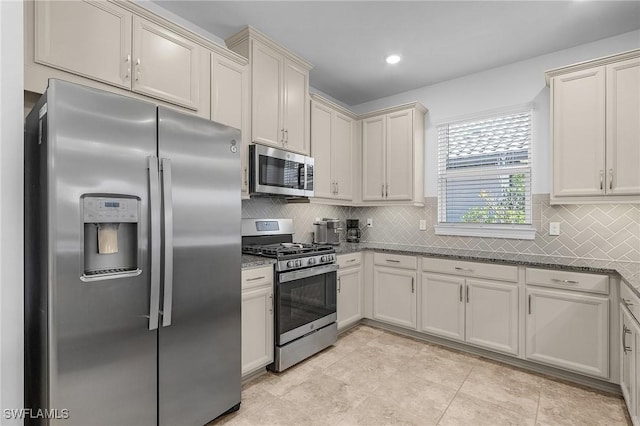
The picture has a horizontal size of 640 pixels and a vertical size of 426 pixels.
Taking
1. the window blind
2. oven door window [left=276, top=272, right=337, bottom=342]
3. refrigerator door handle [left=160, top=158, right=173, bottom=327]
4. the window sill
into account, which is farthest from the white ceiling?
oven door window [left=276, top=272, right=337, bottom=342]

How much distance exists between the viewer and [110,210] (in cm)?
142

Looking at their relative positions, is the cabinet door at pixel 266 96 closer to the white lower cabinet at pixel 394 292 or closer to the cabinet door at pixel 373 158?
the cabinet door at pixel 373 158

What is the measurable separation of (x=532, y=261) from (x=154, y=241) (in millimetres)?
2844

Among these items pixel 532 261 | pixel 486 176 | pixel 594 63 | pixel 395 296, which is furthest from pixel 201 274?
pixel 594 63

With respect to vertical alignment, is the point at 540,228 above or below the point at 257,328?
above

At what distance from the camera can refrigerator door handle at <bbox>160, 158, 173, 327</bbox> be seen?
5.25 ft

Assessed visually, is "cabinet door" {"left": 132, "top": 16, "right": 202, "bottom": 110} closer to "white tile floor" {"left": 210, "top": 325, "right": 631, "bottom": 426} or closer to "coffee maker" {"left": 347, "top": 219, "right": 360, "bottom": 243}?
"white tile floor" {"left": 210, "top": 325, "right": 631, "bottom": 426}

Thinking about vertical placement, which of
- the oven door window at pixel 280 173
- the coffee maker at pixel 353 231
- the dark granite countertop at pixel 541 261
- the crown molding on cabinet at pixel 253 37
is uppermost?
the crown molding on cabinet at pixel 253 37

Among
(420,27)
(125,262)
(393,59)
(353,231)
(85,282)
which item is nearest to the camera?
(85,282)

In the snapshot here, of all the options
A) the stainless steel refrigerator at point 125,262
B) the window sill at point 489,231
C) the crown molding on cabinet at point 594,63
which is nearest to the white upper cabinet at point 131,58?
the stainless steel refrigerator at point 125,262

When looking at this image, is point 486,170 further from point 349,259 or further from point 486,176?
point 349,259

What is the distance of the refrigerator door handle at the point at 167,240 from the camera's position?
160cm

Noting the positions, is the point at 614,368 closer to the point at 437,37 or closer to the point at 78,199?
the point at 437,37

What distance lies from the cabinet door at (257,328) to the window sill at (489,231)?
219 cm
